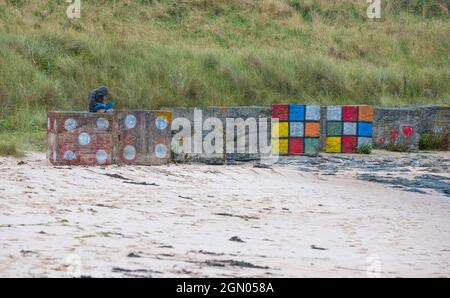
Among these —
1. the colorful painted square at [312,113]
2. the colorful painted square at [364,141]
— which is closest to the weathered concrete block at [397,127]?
the colorful painted square at [364,141]

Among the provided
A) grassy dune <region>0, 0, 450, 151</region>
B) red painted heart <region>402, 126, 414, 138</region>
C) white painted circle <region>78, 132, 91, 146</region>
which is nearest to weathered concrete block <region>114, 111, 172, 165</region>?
white painted circle <region>78, 132, 91, 146</region>

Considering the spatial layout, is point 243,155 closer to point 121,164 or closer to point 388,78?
point 121,164

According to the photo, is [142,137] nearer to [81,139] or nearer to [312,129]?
[81,139]

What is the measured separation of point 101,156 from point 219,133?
356 centimetres

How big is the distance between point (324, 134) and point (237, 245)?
14.2 m

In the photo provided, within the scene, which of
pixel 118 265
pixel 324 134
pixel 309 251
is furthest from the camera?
pixel 324 134

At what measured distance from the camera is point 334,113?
23.3 meters

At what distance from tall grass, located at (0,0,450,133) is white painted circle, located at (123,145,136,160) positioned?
248 inches

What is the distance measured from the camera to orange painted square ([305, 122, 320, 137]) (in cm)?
2217

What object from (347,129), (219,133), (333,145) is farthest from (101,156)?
(347,129)

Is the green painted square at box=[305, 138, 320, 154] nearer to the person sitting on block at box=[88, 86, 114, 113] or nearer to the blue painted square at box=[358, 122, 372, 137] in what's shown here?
the blue painted square at box=[358, 122, 372, 137]

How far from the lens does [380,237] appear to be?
10.4m

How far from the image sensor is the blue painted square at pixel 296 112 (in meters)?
22.2
